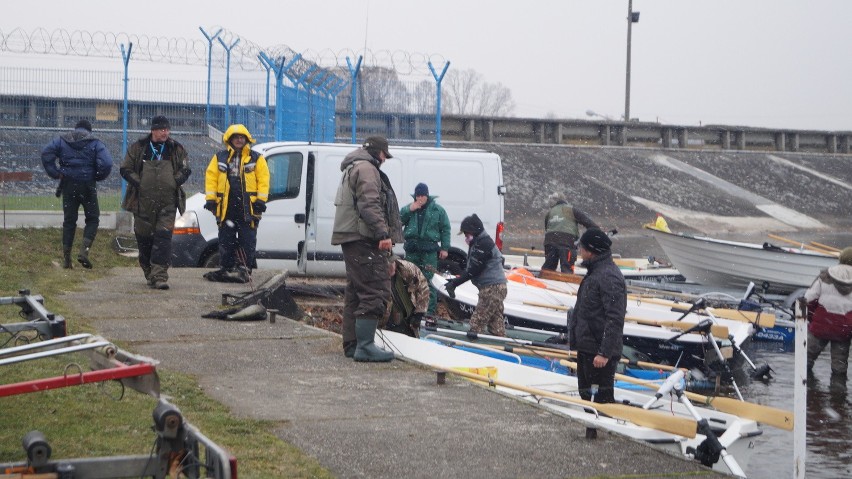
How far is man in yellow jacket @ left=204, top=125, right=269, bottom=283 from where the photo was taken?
12164 millimetres

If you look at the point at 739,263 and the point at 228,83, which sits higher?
the point at 228,83

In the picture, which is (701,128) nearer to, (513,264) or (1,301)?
(513,264)

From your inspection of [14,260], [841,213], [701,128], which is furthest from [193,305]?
[701,128]

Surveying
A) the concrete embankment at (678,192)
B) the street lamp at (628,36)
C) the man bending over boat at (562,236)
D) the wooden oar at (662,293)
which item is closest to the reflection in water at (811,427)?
the wooden oar at (662,293)

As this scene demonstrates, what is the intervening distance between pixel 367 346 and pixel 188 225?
785 centimetres

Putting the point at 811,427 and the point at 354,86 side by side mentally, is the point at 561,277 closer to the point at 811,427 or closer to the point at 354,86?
the point at 811,427

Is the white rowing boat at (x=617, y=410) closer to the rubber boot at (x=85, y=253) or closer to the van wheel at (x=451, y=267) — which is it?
the rubber boot at (x=85, y=253)

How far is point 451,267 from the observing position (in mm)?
16484

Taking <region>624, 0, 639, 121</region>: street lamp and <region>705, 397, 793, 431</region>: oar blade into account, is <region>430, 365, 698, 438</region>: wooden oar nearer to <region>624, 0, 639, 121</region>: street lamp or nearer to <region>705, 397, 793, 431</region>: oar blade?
<region>705, 397, 793, 431</region>: oar blade

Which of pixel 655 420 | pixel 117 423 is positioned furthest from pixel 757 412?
pixel 117 423

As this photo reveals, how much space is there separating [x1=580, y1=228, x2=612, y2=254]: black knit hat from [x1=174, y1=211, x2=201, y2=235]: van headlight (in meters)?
8.51

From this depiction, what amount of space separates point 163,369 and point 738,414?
4.16 metres

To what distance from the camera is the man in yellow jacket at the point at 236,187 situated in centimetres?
1216

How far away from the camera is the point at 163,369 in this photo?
7691mm
